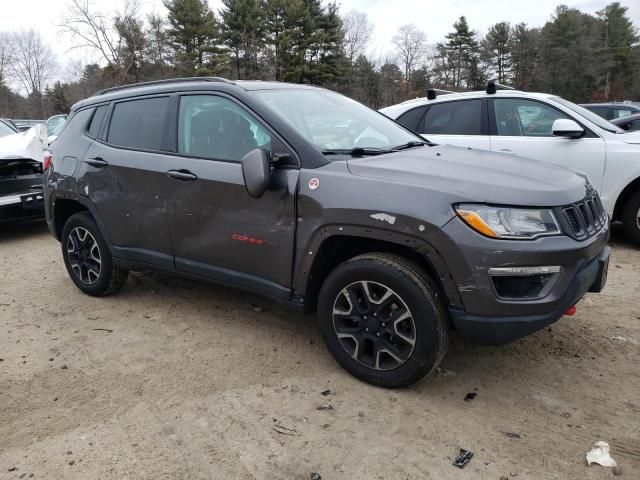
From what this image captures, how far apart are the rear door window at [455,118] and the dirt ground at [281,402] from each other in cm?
285

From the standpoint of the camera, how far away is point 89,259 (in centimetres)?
452

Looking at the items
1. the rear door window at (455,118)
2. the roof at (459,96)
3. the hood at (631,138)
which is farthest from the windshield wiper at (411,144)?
the hood at (631,138)

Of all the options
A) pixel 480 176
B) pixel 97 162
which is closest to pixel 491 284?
pixel 480 176

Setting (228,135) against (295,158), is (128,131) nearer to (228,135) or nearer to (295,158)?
(228,135)

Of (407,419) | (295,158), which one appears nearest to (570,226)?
(407,419)

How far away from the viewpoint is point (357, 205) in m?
2.80

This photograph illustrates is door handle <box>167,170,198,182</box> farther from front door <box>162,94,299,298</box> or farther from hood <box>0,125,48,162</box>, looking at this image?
hood <box>0,125,48,162</box>

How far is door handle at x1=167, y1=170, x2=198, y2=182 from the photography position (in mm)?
3504

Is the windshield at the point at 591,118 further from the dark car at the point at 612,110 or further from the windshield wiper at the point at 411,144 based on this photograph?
the dark car at the point at 612,110

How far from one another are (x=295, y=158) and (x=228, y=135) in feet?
2.07

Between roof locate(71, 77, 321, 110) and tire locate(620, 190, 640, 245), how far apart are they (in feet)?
12.1

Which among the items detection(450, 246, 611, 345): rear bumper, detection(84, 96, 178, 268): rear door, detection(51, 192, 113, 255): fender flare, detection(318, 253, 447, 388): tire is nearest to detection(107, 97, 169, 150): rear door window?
detection(84, 96, 178, 268): rear door

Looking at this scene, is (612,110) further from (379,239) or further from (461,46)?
(461,46)

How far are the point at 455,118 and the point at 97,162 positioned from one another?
13.7ft
